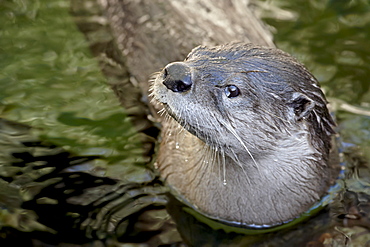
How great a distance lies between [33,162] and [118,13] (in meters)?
1.40

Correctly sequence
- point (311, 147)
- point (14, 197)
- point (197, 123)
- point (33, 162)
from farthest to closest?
1. point (33, 162)
2. point (14, 197)
3. point (311, 147)
4. point (197, 123)

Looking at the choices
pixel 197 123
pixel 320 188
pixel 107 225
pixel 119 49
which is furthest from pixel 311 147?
pixel 119 49

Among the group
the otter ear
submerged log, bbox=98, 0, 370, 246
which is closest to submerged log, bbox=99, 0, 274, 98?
submerged log, bbox=98, 0, 370, 246

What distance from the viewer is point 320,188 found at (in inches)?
132

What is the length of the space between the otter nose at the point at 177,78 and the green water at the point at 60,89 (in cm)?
103

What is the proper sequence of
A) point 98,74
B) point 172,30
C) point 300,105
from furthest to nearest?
point 98,74, point 172,30, point 300,105

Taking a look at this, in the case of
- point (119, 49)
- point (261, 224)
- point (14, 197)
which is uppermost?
point (119, 49)

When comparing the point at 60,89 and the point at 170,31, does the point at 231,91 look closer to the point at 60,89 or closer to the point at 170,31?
the point at 170,31

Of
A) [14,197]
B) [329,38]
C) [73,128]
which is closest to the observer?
[14,197]

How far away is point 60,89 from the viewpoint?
4168mm

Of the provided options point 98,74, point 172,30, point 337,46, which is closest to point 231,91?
point 172,30

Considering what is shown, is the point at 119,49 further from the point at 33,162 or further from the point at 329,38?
the point at 329,38

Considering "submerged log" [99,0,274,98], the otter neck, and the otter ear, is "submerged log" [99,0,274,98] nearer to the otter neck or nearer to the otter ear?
the otter neck

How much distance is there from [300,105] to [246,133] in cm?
32
